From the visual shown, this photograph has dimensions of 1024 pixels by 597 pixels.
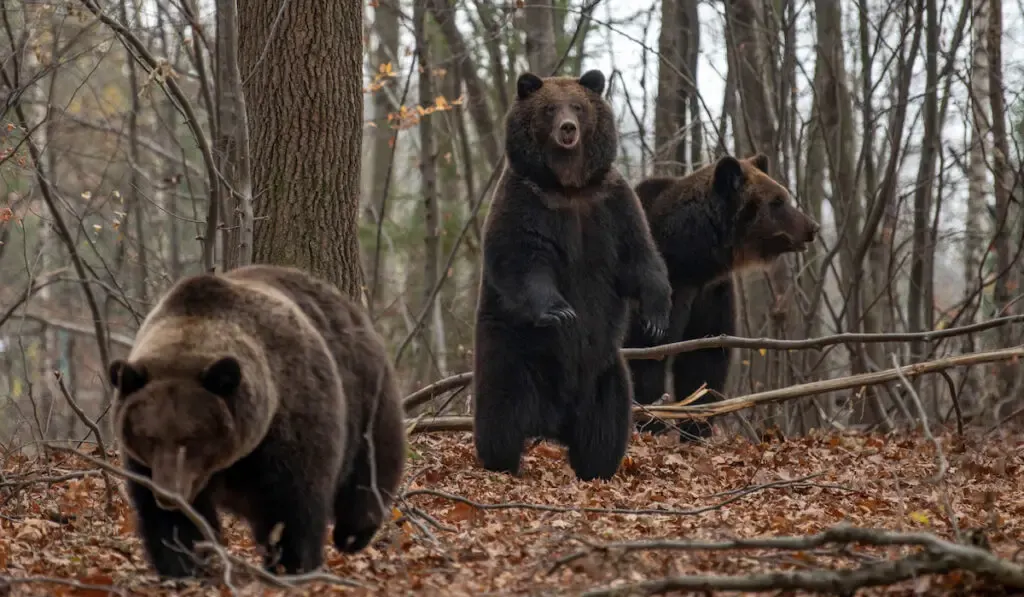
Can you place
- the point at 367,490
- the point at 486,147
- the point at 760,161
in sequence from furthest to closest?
the point at 486,147 < the point at 760,161 < the point at 367,490

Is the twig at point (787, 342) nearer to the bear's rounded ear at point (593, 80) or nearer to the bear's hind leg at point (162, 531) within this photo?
the bear's rounded ear at point (593, 80)

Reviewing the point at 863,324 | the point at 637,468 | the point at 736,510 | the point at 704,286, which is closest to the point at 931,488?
the point at 736,510

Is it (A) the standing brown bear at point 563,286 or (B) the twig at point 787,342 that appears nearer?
(A) the standing brown bear at point 563,286

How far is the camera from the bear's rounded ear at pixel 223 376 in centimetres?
484

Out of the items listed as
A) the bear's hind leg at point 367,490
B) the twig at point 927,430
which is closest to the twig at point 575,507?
the bear's hind leg at point 367,490

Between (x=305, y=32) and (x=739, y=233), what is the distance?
200 inches

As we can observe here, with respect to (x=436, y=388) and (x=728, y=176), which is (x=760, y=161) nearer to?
(x=728, y=176)

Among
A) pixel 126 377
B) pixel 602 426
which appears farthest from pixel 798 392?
pixel 126 377

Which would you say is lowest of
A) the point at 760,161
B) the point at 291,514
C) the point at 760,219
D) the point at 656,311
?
the point at 291,514

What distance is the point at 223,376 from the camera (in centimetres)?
485

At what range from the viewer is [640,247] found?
30.1ft

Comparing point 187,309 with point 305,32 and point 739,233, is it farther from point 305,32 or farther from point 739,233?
point 739,233

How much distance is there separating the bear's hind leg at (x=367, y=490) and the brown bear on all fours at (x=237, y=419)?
0.47 ft

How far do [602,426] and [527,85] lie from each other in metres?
2.70
